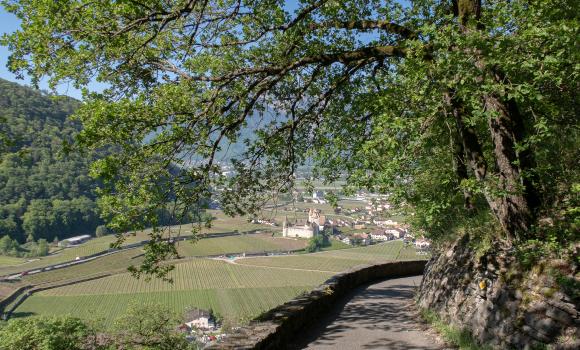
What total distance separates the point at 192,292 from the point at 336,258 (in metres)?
29.7

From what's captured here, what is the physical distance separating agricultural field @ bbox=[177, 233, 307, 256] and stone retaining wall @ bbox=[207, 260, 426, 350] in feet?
243

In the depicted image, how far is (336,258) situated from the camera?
2982 inches

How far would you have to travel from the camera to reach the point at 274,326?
22.7 feet

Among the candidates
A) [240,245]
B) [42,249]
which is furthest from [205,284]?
[42,249]

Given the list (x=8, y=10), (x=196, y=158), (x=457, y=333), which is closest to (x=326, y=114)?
(x=196, y=158)

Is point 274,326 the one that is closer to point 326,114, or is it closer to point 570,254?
point 570,254

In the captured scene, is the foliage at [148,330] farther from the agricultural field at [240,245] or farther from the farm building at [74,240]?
the farm building at [74,240]

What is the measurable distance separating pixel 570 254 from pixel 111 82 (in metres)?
8.85

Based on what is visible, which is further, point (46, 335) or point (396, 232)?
point (396, 232)

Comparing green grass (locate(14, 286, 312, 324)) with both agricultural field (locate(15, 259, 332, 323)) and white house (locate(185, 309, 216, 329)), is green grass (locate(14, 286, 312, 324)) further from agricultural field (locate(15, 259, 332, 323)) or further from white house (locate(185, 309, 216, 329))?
white house (locate(185, 309, 216, 329))

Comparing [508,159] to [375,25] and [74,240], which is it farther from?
[74,240]

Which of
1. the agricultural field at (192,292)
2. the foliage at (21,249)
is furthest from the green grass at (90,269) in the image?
the foliage at (21,249)

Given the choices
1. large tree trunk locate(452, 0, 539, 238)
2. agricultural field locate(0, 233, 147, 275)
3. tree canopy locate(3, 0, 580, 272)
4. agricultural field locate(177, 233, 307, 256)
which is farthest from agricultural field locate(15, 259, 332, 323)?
large tree trunk locate(452, 0, 539, 238)

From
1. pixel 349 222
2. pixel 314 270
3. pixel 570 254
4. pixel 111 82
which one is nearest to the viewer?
pixel 570 254
